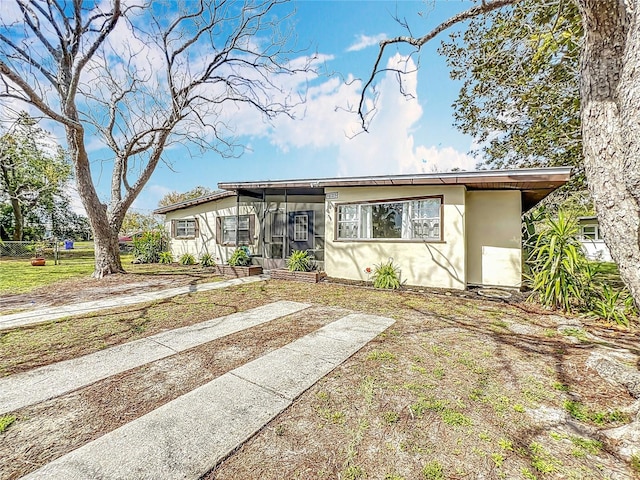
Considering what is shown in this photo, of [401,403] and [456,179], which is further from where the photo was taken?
[456,179]

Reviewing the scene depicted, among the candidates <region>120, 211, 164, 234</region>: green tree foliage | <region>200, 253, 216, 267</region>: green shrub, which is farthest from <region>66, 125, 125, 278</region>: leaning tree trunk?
<region>120, 211, 164, 234</region>: green tree foliage

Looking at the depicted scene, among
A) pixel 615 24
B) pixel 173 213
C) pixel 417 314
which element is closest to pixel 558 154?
pixel 417 314

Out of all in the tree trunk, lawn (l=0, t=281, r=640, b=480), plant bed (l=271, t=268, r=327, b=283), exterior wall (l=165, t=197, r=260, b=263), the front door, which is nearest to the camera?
lawn (l=0, t=281, r=640, b=480)

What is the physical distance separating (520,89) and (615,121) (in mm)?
10109

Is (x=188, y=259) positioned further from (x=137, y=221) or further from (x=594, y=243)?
(x=594, y=243)

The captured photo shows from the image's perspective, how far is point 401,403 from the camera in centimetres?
231

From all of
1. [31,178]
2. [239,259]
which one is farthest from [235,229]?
[31,178]

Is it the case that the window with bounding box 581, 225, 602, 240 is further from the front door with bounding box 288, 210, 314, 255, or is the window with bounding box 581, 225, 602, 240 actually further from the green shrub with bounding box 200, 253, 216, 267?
the green shrub with bounding box 200, 253, 216, 267

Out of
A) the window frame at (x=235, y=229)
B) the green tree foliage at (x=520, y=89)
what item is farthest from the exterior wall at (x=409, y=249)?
the window frame at (x=235, y=229)

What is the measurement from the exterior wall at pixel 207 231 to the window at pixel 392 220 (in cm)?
452

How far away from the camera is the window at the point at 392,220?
745cm

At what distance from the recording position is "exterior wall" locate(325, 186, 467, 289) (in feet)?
23.2

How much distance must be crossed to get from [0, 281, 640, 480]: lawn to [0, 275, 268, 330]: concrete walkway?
578mm

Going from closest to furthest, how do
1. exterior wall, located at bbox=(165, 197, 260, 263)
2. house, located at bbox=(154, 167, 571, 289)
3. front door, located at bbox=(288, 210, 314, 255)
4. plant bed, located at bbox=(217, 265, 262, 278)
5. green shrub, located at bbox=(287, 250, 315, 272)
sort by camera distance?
house, located at bbox=(154, 167, 571, 289) < green shrub, located at bbox=(287, 250, 315, 272) < plant bed, located at bbox=(217, 265, 262, 278) < front door, located at bbox=(288, 210, 314, 255) < exterior wall, located at bbox=(165, 197, 260, 263)
